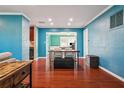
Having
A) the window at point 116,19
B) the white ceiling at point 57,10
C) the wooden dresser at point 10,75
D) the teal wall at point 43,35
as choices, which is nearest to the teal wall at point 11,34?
the white ceiling at point 57,10

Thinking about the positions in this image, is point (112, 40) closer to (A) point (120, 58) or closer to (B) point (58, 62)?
(A) point (120, 58)

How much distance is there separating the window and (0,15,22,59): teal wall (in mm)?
3597

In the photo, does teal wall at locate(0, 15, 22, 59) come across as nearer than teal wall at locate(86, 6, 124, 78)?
No

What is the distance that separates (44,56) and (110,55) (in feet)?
25.6

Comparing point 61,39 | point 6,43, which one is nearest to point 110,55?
point 6,43

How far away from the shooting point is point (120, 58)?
466 centimetres

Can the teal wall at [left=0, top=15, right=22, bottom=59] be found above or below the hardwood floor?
above

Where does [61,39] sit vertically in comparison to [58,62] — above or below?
above

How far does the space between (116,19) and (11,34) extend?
13.6 feet

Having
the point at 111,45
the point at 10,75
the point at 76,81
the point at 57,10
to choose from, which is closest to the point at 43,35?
the point at 57,10

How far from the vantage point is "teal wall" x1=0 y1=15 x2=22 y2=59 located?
6.67 metres

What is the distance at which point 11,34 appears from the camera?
6.73m

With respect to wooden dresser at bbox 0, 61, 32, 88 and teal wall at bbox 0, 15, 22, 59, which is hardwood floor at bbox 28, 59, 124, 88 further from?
teal wall at bbox 0, 15, 22, 59

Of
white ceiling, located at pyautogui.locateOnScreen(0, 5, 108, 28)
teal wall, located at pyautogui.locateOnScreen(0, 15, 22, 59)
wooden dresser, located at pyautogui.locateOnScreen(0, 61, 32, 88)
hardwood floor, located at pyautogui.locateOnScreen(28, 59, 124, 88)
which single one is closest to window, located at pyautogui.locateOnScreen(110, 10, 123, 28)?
white ceiling, located at pyautogui.locateOnScreen(0, 5, 108, 28)
